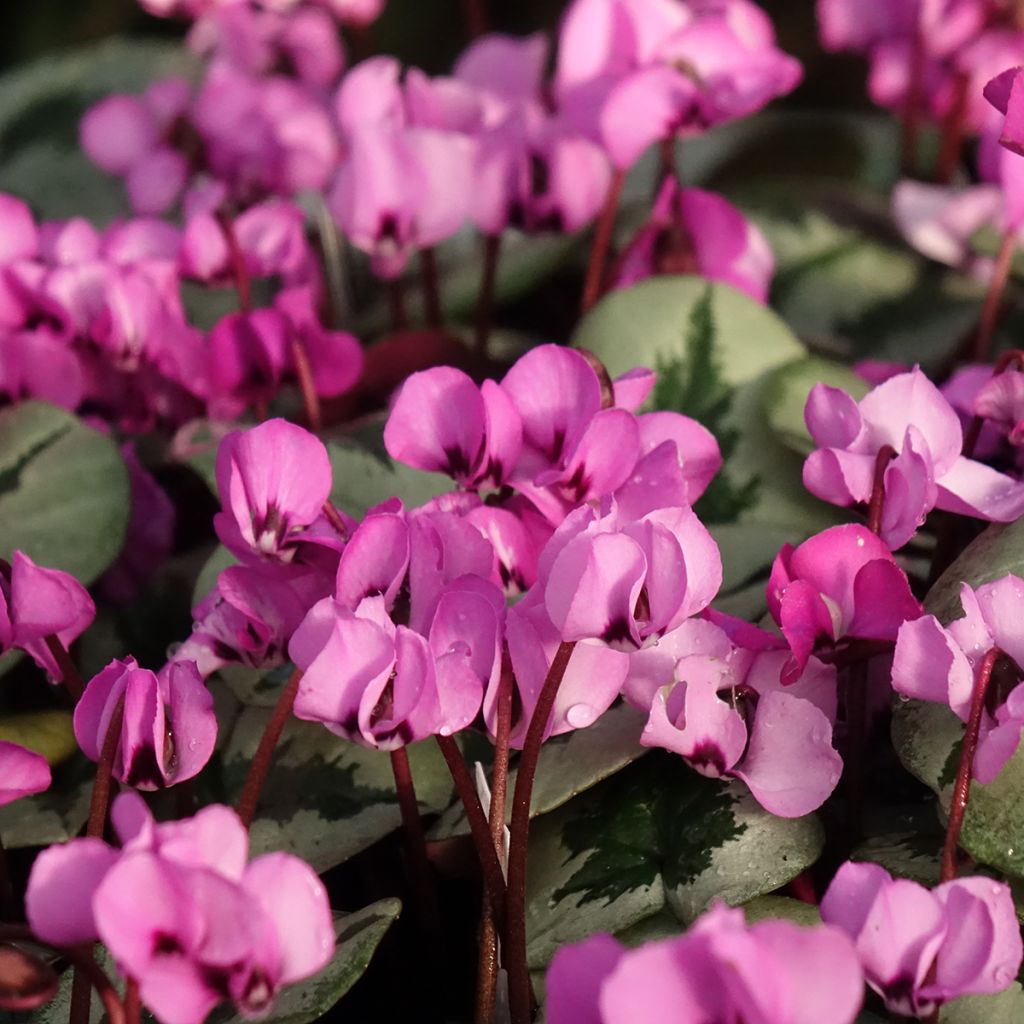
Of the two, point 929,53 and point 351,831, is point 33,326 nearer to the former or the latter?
point 351,831

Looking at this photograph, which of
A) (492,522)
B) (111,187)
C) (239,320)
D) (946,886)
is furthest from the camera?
(111,187)

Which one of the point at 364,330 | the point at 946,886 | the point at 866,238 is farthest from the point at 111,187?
the point at 946,886

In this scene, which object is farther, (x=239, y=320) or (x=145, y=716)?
(x=239, y=320)

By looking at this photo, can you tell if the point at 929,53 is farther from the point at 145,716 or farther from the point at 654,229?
the point at 145,716

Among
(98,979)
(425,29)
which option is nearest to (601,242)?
(98,979)

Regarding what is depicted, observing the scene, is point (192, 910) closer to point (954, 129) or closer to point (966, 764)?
point (966, 764)

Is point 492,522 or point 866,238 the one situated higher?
point 492,522

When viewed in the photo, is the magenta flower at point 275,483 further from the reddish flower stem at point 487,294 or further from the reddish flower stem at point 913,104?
the reddish flower stem at point 913,104

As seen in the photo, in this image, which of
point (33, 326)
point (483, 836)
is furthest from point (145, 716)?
point (33, 326)

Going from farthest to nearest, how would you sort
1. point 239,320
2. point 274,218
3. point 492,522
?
point 274,218
point 239,320
point 492,522
